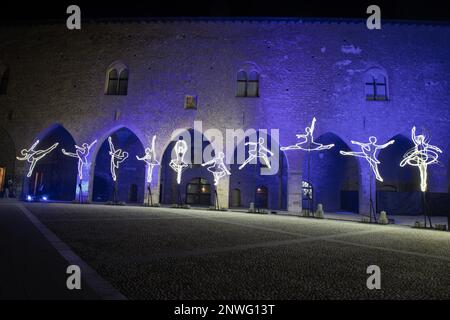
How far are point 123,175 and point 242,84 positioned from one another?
11969 mm

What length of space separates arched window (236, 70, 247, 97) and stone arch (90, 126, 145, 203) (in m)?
9.25

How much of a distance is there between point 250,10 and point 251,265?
1972cm

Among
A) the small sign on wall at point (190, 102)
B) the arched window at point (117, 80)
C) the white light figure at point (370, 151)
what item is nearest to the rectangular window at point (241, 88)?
the small sign on wall at point (190, 102)

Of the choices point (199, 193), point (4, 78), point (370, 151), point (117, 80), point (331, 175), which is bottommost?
point (199, 193)

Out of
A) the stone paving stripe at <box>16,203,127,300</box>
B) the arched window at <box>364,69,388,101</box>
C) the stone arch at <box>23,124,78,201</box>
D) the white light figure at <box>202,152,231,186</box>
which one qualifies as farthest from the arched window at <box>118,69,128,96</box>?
the arched window at <box>364,69,388,101</box>

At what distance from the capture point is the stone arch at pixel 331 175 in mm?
20531

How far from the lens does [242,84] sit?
1809 cm

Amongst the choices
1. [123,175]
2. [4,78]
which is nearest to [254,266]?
[123,175]

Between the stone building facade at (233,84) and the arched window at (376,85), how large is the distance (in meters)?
0.06

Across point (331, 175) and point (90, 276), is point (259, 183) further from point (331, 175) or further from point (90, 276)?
point (90, 276)

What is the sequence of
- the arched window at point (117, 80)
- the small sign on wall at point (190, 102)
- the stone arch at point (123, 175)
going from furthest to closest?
the stone arch at point (123, 175), the arched window at point (117, 80), the small sign on wall at point (190, 102)

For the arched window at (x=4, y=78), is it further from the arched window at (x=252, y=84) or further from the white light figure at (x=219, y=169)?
the arched window at (x=252, y=84)

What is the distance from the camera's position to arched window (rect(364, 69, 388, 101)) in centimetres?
1750
